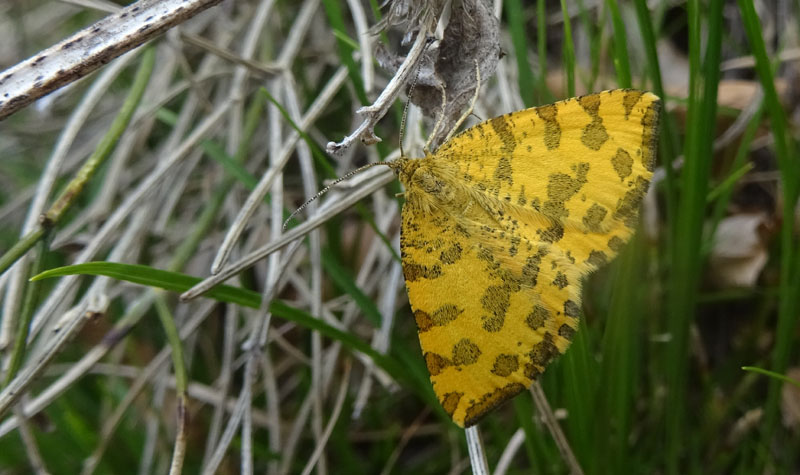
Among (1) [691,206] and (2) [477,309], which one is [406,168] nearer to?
(2) [477,309]

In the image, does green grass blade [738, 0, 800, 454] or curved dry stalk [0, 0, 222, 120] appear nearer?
curved dry stalk [0, 0, 222, 120]

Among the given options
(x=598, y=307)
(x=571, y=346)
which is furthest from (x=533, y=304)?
(x=598, y=307)

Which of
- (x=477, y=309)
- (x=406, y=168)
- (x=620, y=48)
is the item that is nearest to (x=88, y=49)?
(x=406, y=168)

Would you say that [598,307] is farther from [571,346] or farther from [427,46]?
[427,46]

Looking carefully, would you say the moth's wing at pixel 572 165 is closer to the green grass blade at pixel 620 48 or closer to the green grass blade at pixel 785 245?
the green grass blade at pixel 620 48

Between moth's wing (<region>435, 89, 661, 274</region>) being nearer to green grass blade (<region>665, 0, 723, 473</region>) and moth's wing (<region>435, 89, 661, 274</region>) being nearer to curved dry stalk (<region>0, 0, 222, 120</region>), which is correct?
green grass blade (<region>665, 0, 723, 473</region>)

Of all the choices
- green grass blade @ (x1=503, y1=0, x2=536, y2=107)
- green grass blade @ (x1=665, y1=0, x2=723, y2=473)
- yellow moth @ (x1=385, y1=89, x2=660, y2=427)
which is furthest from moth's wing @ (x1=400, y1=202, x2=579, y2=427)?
green grass blade @ (x1=503, y1=0, x2=536, y2=107)

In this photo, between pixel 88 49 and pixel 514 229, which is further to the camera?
pixel 514 229
